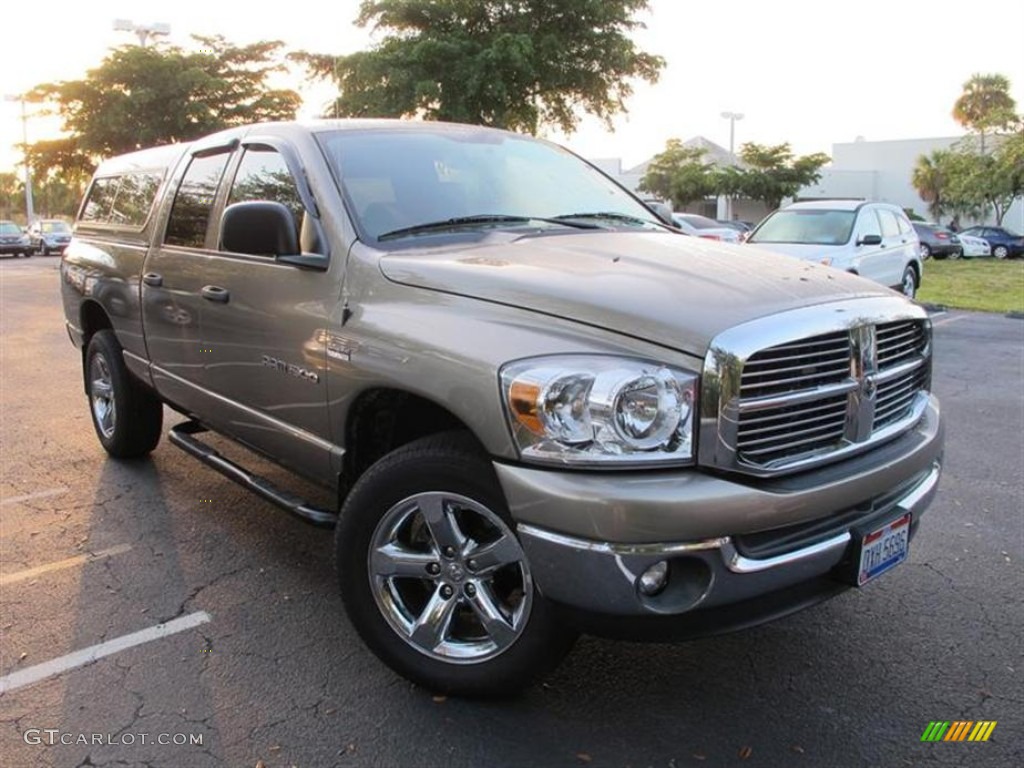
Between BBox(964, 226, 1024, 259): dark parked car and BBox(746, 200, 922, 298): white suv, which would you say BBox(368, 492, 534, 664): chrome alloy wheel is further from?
BBox(964, 226, 1024, 259): dark parked car

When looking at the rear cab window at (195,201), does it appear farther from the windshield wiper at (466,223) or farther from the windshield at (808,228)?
the windshield at (808,228)

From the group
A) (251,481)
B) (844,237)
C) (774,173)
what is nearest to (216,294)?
(251,481)

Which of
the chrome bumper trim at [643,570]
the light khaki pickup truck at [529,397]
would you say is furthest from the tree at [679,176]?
the chrome bumper trim at [643,570]

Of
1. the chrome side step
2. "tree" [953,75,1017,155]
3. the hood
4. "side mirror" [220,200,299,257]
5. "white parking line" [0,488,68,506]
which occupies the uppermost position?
"tree" [953,75,1017,155]

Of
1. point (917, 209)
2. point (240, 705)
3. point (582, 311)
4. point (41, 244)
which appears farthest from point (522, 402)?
point (917, 209)

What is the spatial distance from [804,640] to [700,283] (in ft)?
5.08

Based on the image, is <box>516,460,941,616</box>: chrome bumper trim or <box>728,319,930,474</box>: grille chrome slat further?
<box>728,319,930,474</box>: grille chrome slat

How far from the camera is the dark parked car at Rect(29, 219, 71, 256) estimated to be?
38125 mm

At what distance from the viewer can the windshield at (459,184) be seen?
3410 millimetres

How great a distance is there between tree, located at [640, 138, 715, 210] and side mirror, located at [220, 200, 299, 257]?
45706mm

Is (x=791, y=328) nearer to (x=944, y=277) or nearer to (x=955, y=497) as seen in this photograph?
(x=955, y=497)

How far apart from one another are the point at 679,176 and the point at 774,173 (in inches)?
206

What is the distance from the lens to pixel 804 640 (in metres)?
3.32

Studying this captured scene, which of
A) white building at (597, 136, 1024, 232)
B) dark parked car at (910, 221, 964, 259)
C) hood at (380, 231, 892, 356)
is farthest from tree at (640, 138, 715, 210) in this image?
hood at (380, 231, 892, 356)
